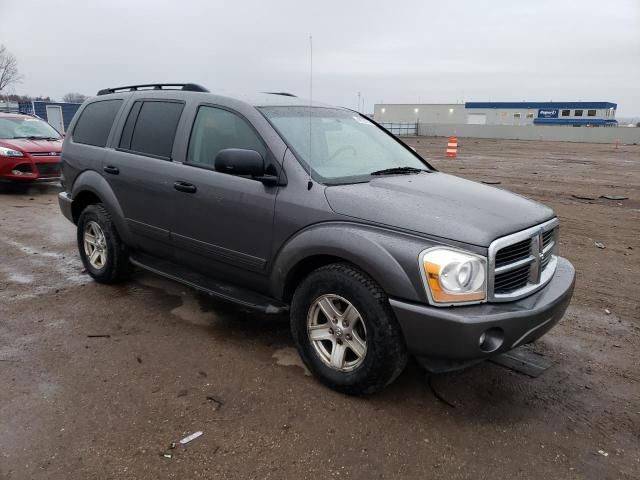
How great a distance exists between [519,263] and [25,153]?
34.3 ft

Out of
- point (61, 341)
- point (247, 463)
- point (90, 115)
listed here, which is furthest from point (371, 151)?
point (90, 115)

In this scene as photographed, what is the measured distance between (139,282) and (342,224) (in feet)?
9.94

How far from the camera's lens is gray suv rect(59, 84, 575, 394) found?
2801 millimetres

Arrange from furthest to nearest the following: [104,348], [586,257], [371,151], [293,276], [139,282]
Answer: [586,257] < [139,282] < [371,151] < [104,348] < [293,276]

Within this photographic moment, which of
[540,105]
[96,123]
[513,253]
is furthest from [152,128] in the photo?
[540,105]

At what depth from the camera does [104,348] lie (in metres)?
3.82

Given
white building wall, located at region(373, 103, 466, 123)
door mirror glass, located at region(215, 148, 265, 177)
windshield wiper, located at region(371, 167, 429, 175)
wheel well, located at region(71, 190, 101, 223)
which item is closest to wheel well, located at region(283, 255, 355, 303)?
door mirror glass, located at region(215, 148, 265, 177)

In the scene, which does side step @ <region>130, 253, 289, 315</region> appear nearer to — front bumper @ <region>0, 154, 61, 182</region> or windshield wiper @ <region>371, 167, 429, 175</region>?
windshield wiper @ <region>371, 167, 429, 175</region>

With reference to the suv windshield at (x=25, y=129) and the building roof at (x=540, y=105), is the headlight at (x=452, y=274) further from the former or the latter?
the building roof at (x=540, y=105)

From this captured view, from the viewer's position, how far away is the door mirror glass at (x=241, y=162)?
336cm

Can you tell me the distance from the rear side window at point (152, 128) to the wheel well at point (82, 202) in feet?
2.44

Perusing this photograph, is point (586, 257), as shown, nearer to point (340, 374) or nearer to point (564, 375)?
point (564, 375)

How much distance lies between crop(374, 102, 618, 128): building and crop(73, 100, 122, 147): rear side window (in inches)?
2695

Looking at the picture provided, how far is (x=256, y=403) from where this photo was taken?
3145 millimetres
